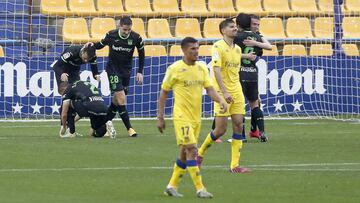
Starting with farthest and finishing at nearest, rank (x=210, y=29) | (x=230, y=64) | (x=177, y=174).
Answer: (x=210, y=29) < (x=230, y=64) < (x=177, y=174)

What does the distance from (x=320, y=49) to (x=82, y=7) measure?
5.91 meters

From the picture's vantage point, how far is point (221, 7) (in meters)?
30.0

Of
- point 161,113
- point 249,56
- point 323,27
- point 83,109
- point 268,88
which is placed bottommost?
point 161,113

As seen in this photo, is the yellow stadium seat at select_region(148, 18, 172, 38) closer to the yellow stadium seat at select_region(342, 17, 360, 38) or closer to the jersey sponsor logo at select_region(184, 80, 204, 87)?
the yellow stadium seat at select_region(342, 17, 360, 38)

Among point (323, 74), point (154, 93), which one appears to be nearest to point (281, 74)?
point (323, 74)

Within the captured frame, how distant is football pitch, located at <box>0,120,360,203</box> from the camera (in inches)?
501

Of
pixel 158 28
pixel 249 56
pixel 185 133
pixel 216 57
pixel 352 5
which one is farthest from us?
pixel 352 5

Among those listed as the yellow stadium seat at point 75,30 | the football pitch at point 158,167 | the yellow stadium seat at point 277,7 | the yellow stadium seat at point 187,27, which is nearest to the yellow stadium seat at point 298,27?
the yellow stadium seat at point 277,7

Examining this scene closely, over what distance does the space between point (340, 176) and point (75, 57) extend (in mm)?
8320

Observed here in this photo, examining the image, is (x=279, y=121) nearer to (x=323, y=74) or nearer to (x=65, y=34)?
(x=323, y=74)

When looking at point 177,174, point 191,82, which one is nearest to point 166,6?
point 191,82

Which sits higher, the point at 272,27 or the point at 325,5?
the point at 325,5

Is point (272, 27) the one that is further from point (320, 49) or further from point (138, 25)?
point (138, 25)

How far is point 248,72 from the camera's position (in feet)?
64.7
